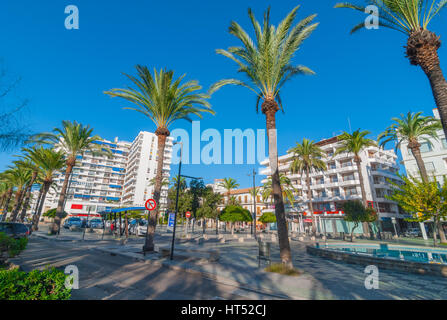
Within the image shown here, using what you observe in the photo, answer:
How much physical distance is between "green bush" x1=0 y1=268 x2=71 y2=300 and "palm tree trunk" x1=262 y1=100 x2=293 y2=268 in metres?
8.06

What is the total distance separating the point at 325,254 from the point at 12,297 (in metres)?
15.5

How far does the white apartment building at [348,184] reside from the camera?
44.1 meters

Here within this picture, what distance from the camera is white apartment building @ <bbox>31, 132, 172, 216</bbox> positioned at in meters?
78.9

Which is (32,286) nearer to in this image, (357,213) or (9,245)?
(9,245)

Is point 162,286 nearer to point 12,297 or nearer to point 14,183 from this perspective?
point 12,297

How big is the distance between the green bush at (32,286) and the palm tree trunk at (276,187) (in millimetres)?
8063

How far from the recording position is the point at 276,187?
1046 cm

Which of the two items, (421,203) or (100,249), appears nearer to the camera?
(100,249)

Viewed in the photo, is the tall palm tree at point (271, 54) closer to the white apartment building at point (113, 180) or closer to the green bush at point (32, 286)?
the green bush at point (32, 286)

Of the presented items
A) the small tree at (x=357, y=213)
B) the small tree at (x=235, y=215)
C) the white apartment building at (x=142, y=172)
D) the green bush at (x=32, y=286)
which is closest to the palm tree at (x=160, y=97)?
the green bush at (x=32, y=286)

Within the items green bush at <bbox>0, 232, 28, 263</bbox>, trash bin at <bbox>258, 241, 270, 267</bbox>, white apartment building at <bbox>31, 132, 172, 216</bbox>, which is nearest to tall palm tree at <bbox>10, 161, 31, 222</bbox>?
green bush at <bbox>0, 232, 28, 263</bbox>

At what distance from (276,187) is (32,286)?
9101mm
